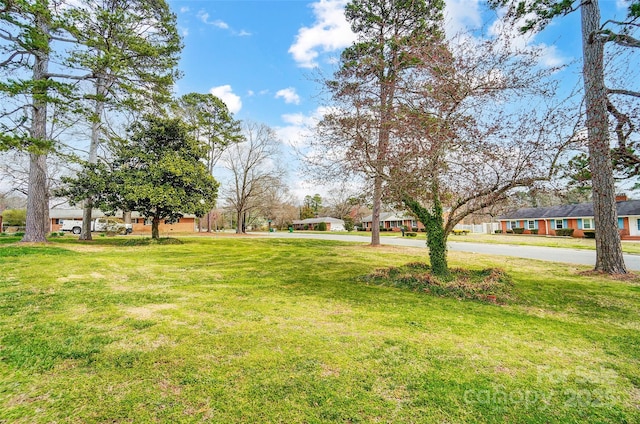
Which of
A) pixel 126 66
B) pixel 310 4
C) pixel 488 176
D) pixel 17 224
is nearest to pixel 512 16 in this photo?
pixel 488 176

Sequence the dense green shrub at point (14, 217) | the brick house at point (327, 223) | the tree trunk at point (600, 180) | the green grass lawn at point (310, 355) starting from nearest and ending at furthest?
1. the green grass lawn at point (310, 355)
2. the tree trunk at point (600, 180)
3. the dense green shrub at point (14, 217)
4. the brick house at point (327, 223)

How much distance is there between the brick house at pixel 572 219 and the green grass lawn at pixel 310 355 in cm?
2008

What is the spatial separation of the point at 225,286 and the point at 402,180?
457cm

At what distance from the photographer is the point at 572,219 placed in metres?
29.9

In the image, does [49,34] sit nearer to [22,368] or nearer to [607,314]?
[22,368]

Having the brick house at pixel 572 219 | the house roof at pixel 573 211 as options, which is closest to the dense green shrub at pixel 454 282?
the brick house at pixel 572 219

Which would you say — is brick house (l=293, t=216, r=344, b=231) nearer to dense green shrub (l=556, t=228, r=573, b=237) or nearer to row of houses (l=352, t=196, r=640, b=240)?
row of houses (l=352, t=196, r=640, b=240)

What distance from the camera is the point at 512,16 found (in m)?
7.52

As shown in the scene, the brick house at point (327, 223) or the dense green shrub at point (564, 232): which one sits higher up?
the brick house at point (327, 223)

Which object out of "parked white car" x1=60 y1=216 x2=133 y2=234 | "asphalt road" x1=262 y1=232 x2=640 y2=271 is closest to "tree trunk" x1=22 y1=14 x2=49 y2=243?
"parked white car" x1=60 y1=216 x2=133 y2=234

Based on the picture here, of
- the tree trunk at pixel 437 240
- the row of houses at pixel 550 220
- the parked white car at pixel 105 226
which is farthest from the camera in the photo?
the parked white car at pixel 105 226

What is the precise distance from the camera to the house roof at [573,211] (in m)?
25.6

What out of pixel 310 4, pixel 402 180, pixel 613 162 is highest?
pixel 310 4

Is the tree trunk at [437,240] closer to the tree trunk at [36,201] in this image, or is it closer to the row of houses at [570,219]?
the row of houses at [570,219]
